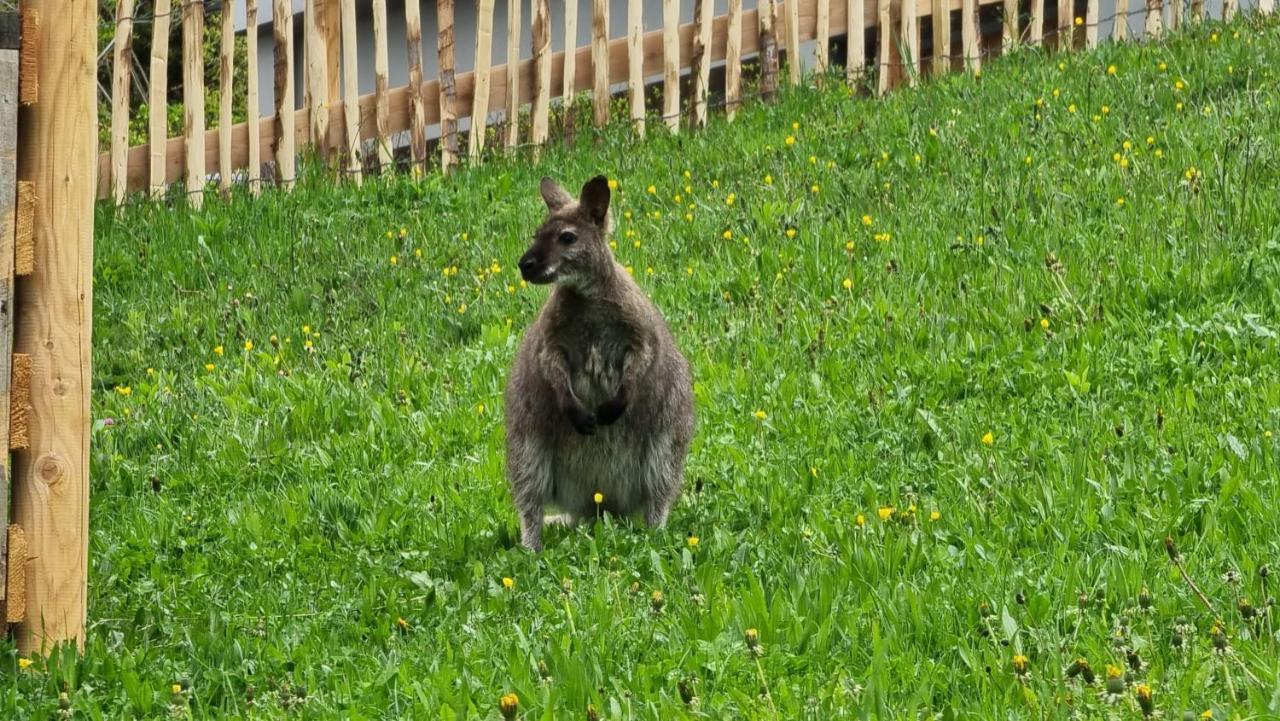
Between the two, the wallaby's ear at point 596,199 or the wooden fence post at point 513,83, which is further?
the wooden fence post at point 513,83

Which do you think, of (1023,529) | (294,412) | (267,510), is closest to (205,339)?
(294,412)

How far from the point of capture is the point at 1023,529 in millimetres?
5367

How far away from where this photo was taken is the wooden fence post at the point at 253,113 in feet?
38.9

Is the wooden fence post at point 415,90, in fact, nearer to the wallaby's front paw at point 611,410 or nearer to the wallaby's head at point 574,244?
the wallaby's head at point 574,244

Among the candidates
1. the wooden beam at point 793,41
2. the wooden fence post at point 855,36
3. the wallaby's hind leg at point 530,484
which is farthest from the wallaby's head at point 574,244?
the wooden fence post at point 855,36

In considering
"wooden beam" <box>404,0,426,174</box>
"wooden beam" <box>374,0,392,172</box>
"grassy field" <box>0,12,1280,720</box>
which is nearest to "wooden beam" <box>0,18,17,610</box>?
"grassy field" <box>0,12,1280,720</box>

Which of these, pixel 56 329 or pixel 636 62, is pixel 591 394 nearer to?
pixel 56 329

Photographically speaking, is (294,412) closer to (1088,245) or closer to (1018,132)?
(1088,245)

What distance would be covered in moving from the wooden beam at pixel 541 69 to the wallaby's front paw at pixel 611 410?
21.1ft

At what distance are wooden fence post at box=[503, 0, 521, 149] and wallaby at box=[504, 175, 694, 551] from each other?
5.89 meters

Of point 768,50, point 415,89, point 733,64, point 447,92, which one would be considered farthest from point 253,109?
point 768,50

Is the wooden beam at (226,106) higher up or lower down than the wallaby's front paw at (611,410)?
higher up

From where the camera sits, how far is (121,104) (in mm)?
11641

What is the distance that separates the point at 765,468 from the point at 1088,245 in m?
2.57
